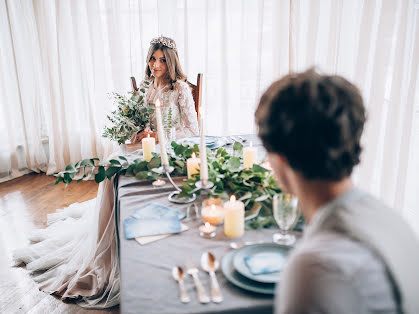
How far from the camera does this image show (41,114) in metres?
3.99

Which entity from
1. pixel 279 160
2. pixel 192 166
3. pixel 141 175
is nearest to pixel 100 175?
pixel 141 175

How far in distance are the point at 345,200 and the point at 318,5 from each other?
286 centimetres

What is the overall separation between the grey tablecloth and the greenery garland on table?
0.10 metres

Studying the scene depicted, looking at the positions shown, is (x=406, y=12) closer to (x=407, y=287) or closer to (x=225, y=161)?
(x=225, y=161)

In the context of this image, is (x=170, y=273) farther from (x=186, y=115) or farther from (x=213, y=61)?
(x=213, y=61)

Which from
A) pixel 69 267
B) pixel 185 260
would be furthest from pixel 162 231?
pixel 69 267

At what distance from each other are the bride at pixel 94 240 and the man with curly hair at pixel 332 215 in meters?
1.19

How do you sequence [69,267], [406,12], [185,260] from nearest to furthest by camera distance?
[185,260] < [69,267] < [406,12]

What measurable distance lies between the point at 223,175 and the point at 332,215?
768mm

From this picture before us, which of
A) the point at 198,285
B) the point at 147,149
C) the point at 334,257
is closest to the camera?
the point at 334,257

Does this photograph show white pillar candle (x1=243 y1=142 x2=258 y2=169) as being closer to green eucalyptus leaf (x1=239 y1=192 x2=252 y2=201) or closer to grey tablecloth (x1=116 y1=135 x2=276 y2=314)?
green eucalyptus leaf (x1=239 y1=192 x2=252 y2=201)

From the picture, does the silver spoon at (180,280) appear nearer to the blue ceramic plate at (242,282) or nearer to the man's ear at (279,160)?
the blue ceramic plate at (242,282)

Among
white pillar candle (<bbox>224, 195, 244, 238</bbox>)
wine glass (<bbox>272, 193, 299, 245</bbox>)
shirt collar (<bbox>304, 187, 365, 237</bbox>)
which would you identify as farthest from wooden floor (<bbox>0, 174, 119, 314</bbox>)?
shirt collar (<bbox>304, 187, 365, 237</bbox>)

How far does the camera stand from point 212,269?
2.90 feet
